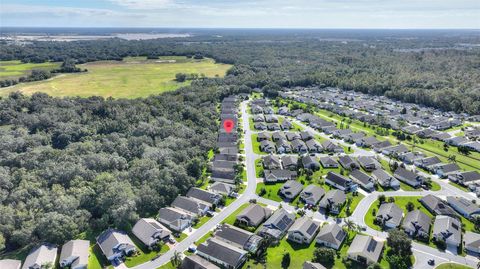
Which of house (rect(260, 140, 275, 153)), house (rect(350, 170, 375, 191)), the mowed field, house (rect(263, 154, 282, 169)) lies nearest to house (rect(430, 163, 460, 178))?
house (rect(350, 170, 375, 191))

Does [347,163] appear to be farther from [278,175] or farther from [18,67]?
[18,67]

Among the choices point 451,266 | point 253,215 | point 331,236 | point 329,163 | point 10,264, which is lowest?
point 451,266

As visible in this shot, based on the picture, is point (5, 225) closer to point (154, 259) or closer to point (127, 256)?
point (127, 256)

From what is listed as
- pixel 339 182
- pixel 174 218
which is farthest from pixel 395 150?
pixel 174 218

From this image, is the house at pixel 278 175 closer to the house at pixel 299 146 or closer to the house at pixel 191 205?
the house at pixel 299 146

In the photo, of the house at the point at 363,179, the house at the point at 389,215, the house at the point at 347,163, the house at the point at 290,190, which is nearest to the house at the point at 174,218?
the house at the point at 290,190
